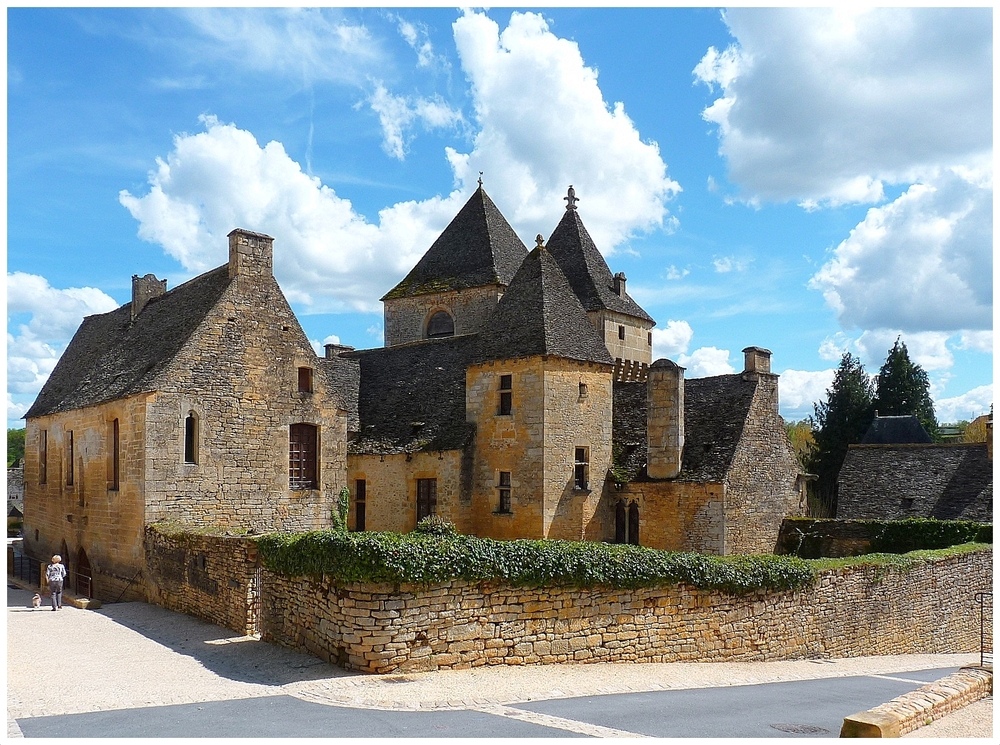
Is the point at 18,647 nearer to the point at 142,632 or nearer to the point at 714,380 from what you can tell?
the point at 142,632

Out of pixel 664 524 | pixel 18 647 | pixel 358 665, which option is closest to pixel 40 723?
pixel 358 665

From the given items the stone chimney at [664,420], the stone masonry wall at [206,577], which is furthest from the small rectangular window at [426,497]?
→ the stone masonry wall at [206,577]

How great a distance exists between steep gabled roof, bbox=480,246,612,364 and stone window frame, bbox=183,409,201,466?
8953 mm

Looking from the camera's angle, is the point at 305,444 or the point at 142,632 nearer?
the point at 142,632

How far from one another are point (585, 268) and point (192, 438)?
18548 millimetres

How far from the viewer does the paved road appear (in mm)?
10711

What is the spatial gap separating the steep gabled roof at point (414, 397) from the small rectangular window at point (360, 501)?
3.84 ft

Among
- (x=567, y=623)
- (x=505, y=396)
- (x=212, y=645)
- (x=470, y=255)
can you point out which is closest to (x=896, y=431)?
(x=470, y=255)

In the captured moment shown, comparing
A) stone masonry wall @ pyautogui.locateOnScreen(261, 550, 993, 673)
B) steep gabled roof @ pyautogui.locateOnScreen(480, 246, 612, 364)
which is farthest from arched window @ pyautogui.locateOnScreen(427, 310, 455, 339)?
stone masonry wall @ pyautogui.locateOnScreen(261, 550, 993, 673)

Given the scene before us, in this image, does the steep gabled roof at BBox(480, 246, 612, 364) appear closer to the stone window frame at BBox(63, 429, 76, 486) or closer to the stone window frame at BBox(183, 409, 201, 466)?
the stone window frame at BBox(183, 409, 201, 466)

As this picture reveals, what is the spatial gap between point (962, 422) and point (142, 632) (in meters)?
104

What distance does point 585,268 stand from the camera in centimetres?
3634

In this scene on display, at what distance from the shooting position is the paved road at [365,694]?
1071 cm

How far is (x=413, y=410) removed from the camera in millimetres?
30438
